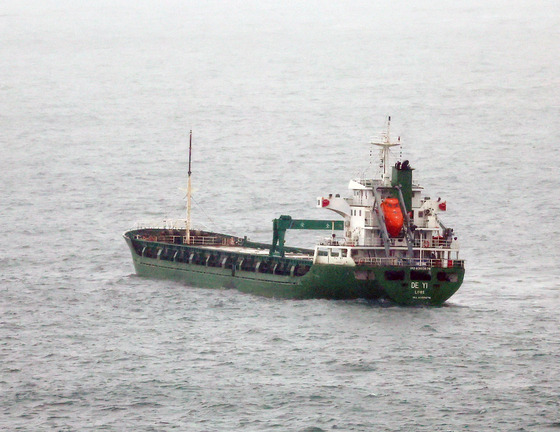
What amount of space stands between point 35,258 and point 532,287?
42.6 meters

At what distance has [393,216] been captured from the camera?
98.6m

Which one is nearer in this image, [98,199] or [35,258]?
[35,258]

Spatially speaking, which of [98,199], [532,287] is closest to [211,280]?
[532,287]

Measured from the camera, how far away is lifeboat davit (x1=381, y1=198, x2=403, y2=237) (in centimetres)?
9856

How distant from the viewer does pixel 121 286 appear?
363 feet

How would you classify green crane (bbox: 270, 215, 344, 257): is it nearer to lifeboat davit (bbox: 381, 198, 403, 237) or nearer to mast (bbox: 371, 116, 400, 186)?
mast (bbox: 371, 116, 400, 186)

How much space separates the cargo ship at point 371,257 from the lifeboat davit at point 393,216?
0.02 metres

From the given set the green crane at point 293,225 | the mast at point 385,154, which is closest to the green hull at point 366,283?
the green crane at point 293,225

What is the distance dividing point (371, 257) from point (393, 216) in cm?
314

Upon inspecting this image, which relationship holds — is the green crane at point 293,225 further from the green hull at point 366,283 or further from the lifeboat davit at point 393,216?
the lifeboat davit at point 393,216

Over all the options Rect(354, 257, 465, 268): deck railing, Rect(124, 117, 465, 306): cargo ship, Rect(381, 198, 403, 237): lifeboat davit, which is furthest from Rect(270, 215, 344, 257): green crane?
Rect(381, 198, 403, 237): lifeboat davit

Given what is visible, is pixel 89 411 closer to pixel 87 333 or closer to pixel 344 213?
pixel 87 333

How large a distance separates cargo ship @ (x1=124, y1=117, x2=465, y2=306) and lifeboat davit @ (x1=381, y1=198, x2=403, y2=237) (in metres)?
0.02

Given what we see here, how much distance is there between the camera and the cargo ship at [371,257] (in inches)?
3819
